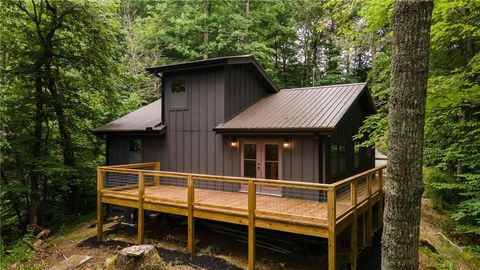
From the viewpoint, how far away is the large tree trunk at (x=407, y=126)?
9.59 ft

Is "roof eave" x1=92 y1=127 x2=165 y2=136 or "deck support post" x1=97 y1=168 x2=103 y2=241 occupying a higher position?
"roof eave" x1=92 y1=127 x2=165 y2=136

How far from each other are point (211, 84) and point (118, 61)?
5398mm

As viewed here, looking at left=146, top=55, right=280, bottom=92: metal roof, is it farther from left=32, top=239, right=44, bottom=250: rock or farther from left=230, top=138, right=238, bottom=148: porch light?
left=32, top=239, right=44, bottom=250: rock

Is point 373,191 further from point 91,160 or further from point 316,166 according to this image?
point 91,160

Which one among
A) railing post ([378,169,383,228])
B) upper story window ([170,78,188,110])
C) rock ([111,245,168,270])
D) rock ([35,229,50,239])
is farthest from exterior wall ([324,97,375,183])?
rock ([35,229,50,239])

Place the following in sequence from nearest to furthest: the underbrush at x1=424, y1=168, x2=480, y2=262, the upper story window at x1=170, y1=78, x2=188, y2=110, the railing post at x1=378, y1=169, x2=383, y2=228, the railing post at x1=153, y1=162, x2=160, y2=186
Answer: the underbrush at x1=424, y1=168, x2=480, y2=262
the railing post at x1=378, y1=169, x2=383, y2=228
the upper story window at x1=170, y1=78, x2=188, y2=110
the railing post at x1=153, y1=162, x2=160, y2=186

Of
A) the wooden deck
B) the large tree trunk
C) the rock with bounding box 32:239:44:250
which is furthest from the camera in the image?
the rock with bounding box 32:239:44:250

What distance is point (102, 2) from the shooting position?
1066cm

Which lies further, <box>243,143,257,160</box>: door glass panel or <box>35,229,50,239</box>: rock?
<box>35,229,50,239</box>: rock

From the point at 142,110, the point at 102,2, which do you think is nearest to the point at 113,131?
the point at 142,110

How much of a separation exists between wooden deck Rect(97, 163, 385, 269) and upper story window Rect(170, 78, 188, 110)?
7.12 feet

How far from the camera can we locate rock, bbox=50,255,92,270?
682 cm

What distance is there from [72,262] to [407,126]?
24.9 feet

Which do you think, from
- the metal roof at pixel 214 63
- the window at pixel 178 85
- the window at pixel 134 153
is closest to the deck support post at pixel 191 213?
the metal roof at pixel 214 63
